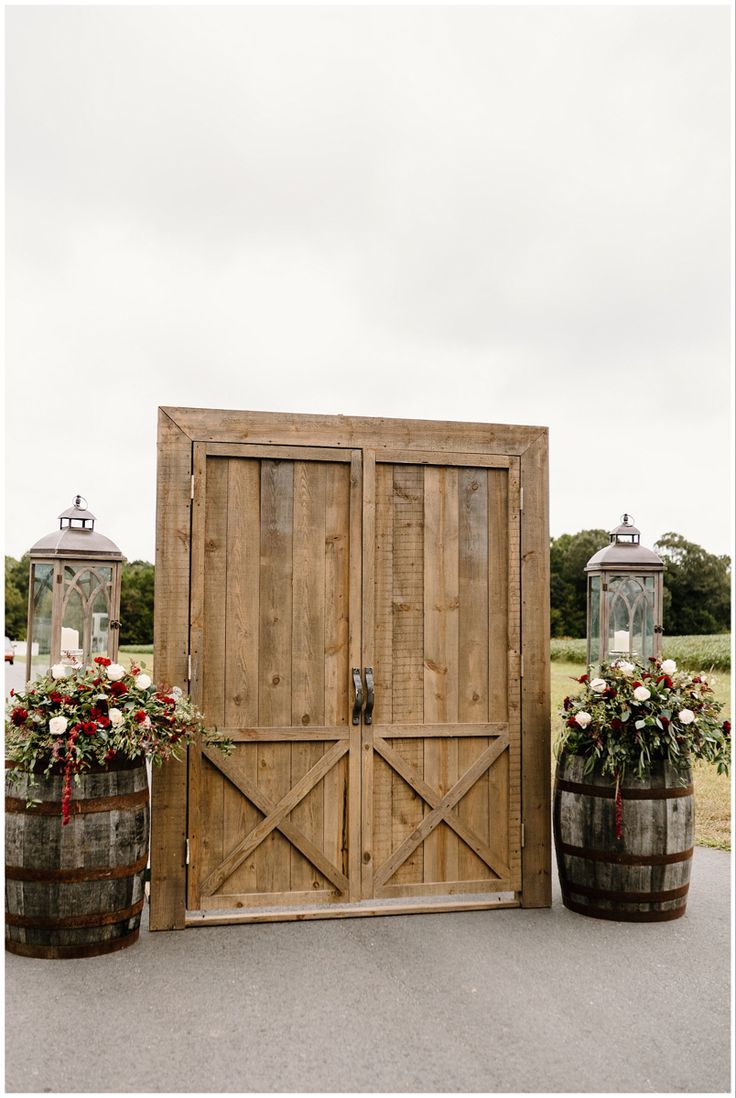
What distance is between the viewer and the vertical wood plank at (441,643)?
4102 mm

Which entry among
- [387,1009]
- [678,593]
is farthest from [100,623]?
[678,593]

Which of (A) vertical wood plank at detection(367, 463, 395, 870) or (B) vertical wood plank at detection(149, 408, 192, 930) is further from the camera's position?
(A) vertical wood plank at detection(367, 463, 395, 870)

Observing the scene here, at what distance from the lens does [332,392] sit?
8.78 m

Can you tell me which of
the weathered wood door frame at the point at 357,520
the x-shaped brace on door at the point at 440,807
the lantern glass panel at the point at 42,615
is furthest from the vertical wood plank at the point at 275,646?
the lantern glass panel at the point at 42,615

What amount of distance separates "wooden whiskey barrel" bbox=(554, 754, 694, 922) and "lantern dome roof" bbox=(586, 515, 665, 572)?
1.51 meters

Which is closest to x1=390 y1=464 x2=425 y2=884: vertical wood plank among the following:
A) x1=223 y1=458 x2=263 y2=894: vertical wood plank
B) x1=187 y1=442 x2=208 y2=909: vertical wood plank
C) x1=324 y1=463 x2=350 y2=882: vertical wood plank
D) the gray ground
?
x1=324 y1=463 x2=350 y2=882: vertical wood plank

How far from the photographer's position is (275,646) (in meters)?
3.98

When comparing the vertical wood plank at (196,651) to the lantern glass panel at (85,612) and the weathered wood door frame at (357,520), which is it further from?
the lantern glass panel at (85,612)

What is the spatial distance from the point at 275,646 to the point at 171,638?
1.55ft

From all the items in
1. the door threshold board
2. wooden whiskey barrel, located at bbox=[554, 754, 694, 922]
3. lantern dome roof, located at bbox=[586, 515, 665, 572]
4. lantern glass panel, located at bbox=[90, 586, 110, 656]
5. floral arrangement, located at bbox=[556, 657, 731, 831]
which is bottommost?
the door threshold board

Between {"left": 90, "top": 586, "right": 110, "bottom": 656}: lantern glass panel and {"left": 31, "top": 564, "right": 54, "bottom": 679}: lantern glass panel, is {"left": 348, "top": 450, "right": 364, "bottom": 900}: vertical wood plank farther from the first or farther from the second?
{"left": 31, "top": 564, "right": 54, "bottom": 679}: lantern glass panel

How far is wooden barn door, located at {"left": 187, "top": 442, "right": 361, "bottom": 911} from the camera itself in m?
3.90

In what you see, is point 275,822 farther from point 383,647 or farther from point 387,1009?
point 387,1009

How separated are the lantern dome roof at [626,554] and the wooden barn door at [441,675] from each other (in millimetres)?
1206
